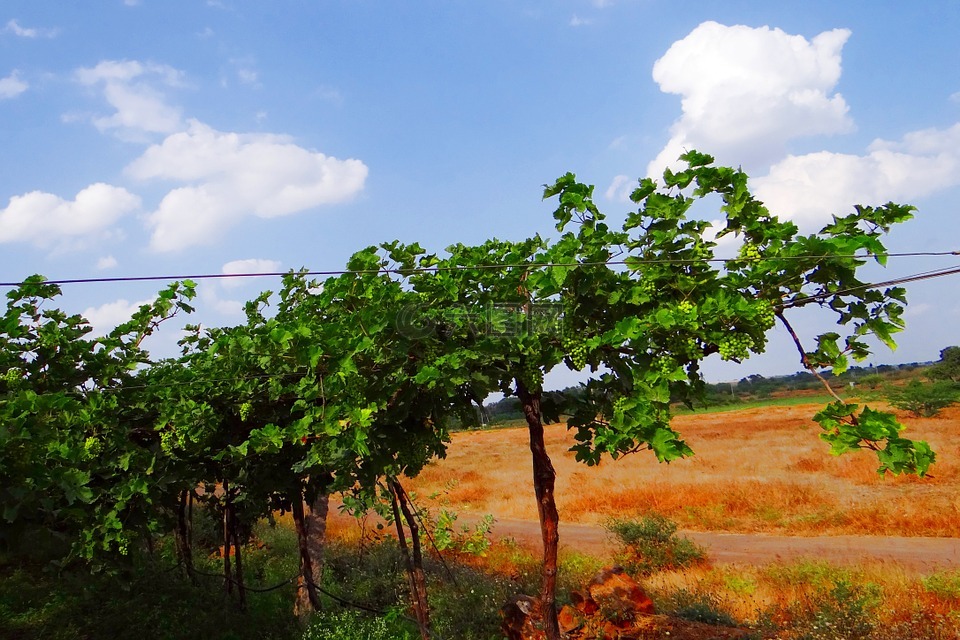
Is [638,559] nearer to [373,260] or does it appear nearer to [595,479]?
[373,260]

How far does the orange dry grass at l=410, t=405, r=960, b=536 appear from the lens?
16.5 meters

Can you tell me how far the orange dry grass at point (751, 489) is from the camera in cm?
1648

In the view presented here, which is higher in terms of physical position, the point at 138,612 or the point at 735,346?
the point at 735,346

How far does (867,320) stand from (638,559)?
9879 millimetres

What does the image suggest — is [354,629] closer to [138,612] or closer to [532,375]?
[138,612]

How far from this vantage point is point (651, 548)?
42.3 feet

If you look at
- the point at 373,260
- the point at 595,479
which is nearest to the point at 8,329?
the point at 373,260

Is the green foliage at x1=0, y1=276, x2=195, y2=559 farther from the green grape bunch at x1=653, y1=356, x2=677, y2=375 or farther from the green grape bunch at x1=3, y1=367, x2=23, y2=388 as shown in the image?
the green grape bunch at x1=653, y1=356, x2=677, y2=375

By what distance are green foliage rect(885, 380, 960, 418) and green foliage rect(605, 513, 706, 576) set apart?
29.7 m

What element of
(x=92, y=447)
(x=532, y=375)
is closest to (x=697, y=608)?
(x=532, y=375)

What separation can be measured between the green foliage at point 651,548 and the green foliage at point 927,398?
2975cm

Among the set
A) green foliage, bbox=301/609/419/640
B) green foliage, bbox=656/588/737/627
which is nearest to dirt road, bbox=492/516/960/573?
green foliage, bbox=656/588/737/627

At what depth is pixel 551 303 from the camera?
4.48 meters

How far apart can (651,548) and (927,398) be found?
3115cm
